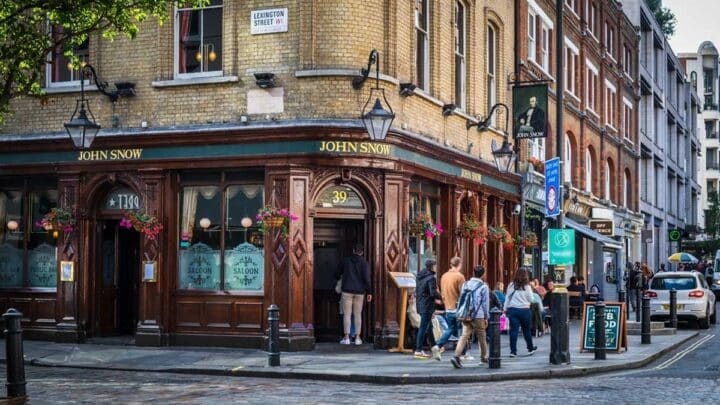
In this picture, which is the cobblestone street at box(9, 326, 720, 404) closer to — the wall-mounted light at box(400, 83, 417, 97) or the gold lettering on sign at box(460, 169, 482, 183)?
the wall-mounted light at box(400, 83, 417, 97)

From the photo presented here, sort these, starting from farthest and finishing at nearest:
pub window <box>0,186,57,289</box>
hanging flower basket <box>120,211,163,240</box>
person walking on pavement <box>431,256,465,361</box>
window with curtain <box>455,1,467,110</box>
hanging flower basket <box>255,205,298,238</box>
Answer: window with curtain <box>455,1,467,110</box>
pub window <box>0,186,57,289</box>
hanging flower basket <box>120,211,163,240</box>
hanging flower basket <box>255,205,298,238</box>
person walking on pavement <box>431,256,465,361</box>

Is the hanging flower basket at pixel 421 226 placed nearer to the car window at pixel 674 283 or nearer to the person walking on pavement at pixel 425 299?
the person walking on pavement at pixel 425 299

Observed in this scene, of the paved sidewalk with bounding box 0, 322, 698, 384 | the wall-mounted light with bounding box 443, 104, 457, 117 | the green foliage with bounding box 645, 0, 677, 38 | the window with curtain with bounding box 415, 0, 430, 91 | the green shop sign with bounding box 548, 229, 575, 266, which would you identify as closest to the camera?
the paved sidewalk with bounding box 0, 322, 698, 384

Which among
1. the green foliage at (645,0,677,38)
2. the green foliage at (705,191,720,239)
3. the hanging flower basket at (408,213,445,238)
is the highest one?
the green foliage at (645,0,677,38)

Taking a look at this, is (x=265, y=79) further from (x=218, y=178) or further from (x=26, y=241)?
(x=26, y=241)

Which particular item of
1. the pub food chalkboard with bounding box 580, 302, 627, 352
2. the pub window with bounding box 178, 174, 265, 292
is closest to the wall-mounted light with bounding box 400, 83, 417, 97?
the pub window with bounding box 178, 174, 265, 292

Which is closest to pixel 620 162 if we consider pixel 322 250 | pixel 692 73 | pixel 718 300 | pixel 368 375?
pixel 718 300

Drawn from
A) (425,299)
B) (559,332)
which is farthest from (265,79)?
(559,332)

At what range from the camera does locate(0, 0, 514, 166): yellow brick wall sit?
19.4 m

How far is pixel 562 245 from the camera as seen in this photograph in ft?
68.8

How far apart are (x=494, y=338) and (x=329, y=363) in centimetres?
268

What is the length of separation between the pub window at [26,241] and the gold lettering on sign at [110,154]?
1.27 metres

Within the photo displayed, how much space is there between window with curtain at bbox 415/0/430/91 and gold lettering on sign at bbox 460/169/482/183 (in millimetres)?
2578

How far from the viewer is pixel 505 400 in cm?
1306
